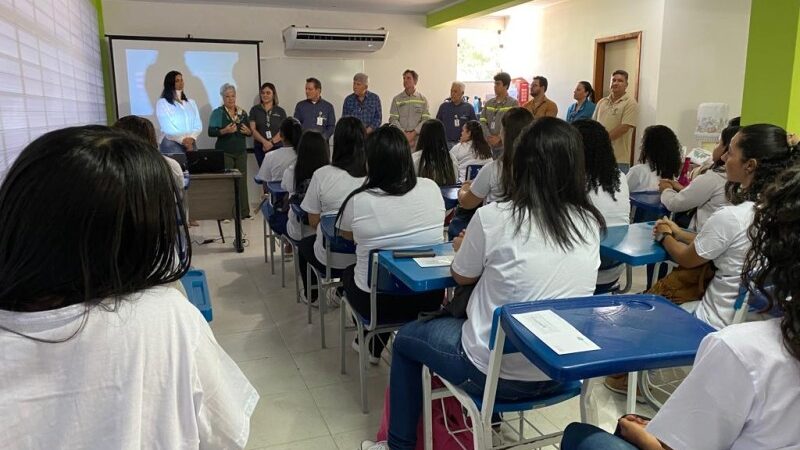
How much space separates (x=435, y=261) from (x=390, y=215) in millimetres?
485

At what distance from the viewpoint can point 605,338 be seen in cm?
133

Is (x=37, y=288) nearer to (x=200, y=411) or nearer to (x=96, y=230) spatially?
(x=96, y=230)

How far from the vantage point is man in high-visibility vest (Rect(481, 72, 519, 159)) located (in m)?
6.70

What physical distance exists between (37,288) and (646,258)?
2.01m

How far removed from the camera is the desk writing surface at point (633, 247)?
222 cm

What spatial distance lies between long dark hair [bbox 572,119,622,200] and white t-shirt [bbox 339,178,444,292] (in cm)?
78

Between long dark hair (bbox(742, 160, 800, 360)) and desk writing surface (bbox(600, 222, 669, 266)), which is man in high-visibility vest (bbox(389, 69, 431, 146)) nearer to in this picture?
desk writing surface (bbox(600, 222, 669, 266))

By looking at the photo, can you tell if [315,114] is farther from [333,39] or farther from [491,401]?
[491,401]

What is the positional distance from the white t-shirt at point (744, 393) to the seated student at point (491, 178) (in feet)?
7.12

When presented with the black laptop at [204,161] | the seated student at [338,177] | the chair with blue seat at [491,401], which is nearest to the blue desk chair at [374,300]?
the chair with blue seat at [491,401]

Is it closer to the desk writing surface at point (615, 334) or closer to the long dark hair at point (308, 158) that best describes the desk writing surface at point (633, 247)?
the desk writing surface at point (615, 334)

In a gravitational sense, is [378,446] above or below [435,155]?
below

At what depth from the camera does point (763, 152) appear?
2223 mm

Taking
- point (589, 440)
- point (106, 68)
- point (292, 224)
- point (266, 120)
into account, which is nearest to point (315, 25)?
point (266, 120)
